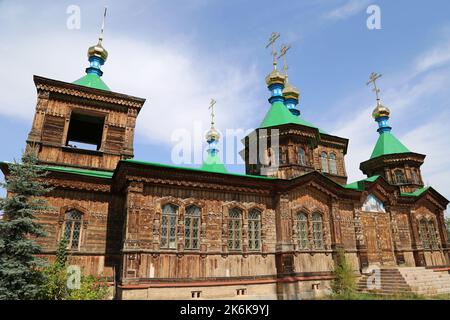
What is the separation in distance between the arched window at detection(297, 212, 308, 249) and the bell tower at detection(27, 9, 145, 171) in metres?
9.47

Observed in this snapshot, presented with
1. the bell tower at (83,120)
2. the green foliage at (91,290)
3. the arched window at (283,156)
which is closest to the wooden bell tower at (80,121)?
the bell tower at (83,120)

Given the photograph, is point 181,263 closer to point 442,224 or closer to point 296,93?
point 296,93

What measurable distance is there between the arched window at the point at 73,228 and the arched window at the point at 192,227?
4476 mm

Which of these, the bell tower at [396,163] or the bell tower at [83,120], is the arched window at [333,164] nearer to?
the bell tower at [396,163]

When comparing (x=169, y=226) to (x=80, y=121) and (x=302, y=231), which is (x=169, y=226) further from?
(x=80, y=121)

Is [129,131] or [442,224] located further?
[442,224]

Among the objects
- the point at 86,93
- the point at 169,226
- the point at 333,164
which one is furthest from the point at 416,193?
the point at 86,93

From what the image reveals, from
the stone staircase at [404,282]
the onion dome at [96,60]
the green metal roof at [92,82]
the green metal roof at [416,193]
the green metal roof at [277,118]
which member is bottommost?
the stone staircase at [404,282]

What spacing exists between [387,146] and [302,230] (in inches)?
547

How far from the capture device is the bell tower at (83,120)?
47.4ft

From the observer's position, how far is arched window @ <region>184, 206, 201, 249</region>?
1236cm

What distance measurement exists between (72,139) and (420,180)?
25422 mm

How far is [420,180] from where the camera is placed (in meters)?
23.1
